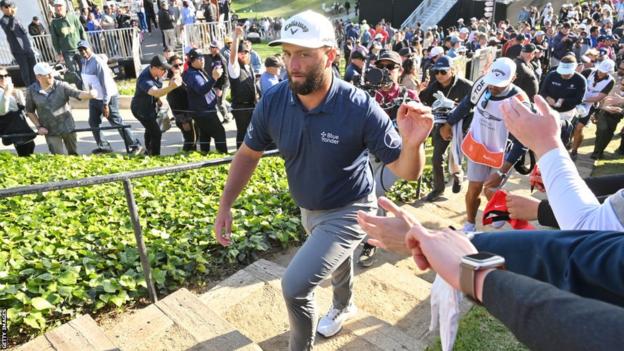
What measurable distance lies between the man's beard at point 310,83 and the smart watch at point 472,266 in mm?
1489

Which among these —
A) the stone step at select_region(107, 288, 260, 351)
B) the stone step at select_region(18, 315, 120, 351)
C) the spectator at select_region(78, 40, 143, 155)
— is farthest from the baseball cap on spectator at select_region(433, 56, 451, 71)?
the spectator at select_region(78, 40, 143, 155)

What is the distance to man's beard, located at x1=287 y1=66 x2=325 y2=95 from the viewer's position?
2.56 metres

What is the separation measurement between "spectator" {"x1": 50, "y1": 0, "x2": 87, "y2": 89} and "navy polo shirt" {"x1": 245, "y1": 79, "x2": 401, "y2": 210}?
10.8 meters

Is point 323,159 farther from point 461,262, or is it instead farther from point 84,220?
point 84,220

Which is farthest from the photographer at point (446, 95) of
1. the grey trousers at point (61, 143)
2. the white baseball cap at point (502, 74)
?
the grey trousers at point (61, 143)

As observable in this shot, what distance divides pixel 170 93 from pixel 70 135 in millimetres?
2019

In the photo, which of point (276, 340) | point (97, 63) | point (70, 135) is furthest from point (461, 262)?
point (97, 63)

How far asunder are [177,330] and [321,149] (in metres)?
1.63

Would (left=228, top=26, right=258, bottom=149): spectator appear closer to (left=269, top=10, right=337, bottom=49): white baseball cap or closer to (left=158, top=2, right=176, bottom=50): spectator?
(left=269, top=10, right=337, bottom=49): white baseball cap

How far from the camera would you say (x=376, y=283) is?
379cm

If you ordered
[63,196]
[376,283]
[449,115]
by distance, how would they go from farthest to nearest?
[449,115] → [63,196] → [376,283]

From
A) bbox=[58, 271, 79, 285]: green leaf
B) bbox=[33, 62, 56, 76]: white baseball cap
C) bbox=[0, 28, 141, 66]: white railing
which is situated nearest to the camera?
bbox=[58, 271, 79, 285]: green leaf

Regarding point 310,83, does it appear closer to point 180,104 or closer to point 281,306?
point 281,306

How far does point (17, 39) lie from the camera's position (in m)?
11.7
